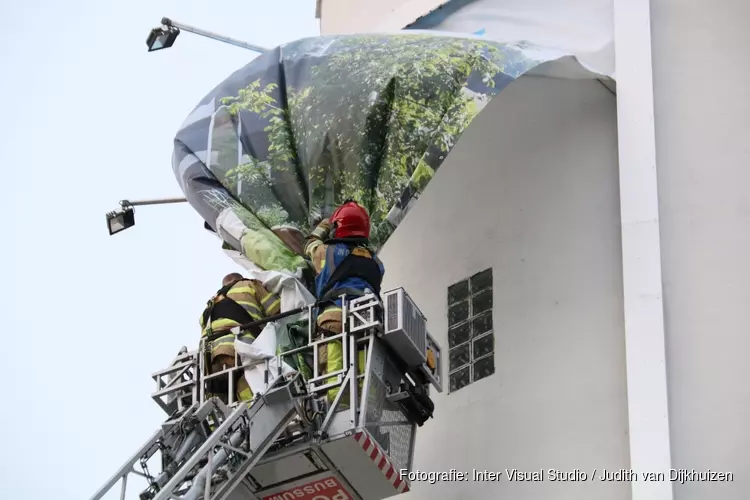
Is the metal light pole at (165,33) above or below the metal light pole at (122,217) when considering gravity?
above

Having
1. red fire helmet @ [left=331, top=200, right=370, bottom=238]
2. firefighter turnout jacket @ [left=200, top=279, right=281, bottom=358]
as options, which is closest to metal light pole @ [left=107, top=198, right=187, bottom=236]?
firefighter turnout jacket @ [left=200, top=279, right=281, bottom=358]

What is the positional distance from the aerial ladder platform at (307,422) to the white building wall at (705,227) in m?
2.63

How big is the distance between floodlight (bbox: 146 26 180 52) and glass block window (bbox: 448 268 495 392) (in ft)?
16.6

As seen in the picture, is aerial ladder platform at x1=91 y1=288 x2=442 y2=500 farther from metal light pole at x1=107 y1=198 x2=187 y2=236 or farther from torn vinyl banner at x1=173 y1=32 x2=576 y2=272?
metal light pole at x1=107 y1=198 x2=187 y2=236

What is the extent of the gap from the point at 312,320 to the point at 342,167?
2042 millimetres

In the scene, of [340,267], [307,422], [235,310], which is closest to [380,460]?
[307,422]

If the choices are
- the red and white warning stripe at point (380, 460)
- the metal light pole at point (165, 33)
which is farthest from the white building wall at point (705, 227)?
the metal light pole at point (165, 33)

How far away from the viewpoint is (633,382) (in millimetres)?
13133

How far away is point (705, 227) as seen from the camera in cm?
1387

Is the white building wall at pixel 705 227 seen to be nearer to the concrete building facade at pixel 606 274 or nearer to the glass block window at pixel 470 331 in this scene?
the concrete building facade at pixel 606 274

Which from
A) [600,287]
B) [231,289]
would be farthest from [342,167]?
[600,287]

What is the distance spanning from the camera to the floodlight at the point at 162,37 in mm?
17438

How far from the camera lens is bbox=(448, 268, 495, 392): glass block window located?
1477 cm

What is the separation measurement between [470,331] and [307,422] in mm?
4064
